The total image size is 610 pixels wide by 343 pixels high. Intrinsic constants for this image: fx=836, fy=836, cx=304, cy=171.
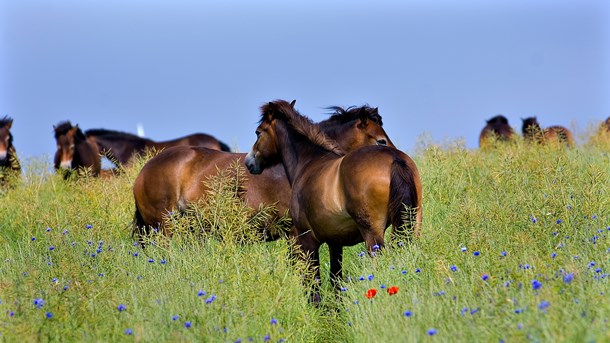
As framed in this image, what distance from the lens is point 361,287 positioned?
6125mm

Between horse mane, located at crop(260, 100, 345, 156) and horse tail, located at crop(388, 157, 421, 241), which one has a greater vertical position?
horse mane, located at crop(260, 100, 345, 156)

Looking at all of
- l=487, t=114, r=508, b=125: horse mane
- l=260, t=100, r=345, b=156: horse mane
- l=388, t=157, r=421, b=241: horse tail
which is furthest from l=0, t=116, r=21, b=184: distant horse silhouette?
l=487, t=114, r=508, b=125: horse mane

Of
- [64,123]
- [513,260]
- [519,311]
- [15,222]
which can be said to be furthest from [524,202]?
[64,123]

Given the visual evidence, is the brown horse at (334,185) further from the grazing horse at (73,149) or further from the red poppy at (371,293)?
the grazing horse at (73,149)

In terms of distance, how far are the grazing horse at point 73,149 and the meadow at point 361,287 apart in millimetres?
7689

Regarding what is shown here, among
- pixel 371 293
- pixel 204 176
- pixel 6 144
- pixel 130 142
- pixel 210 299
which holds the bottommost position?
pixel 210 299

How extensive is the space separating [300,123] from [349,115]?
22.8 inches

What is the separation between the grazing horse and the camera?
1599cm

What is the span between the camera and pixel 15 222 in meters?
10.4

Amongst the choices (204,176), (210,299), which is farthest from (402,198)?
(204,176)

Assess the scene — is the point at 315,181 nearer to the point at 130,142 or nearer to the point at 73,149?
the point at 73,149

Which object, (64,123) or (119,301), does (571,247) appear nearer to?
(119,301)

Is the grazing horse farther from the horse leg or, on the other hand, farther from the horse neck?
the horse leg

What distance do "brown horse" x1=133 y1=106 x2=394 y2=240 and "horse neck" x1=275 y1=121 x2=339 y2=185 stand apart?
1.33 ft
